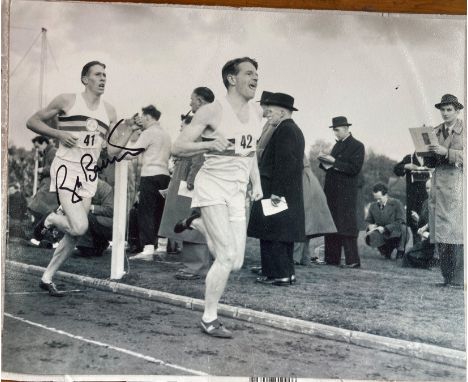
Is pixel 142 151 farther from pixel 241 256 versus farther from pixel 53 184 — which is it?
pixel 241 256

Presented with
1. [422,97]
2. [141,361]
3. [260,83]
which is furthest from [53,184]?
[422,97]

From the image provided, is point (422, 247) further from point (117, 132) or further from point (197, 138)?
point (117, 132)

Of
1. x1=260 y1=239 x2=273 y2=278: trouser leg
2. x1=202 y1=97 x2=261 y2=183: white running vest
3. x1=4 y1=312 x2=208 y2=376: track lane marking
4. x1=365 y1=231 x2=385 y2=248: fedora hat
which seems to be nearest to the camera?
x1=4 y1=312 x2=208 y2=376: track lane marking

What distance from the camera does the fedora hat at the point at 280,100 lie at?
4.27 m

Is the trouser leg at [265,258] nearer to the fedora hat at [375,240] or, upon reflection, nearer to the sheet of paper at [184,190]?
the sheet of paper at [184,190]

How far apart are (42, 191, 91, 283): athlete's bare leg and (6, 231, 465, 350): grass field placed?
6 centimetres

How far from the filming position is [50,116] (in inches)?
168

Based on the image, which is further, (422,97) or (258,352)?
(422,97)

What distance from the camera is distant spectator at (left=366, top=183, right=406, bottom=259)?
429cm

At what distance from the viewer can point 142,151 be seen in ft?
14.2

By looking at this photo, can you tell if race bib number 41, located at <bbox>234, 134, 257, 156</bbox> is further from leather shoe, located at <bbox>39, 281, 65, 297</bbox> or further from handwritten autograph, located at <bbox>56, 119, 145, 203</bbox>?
leather shoe, located at <bbox>39, 281, 65, 297</bbox>

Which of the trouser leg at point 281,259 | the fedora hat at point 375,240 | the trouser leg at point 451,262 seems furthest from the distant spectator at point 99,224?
the trouser leg at point 451,262

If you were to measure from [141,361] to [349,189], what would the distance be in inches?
74.7

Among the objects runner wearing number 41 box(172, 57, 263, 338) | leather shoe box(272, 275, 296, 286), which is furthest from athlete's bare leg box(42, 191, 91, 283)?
leather shoe box(272, 275, 296, 286)
